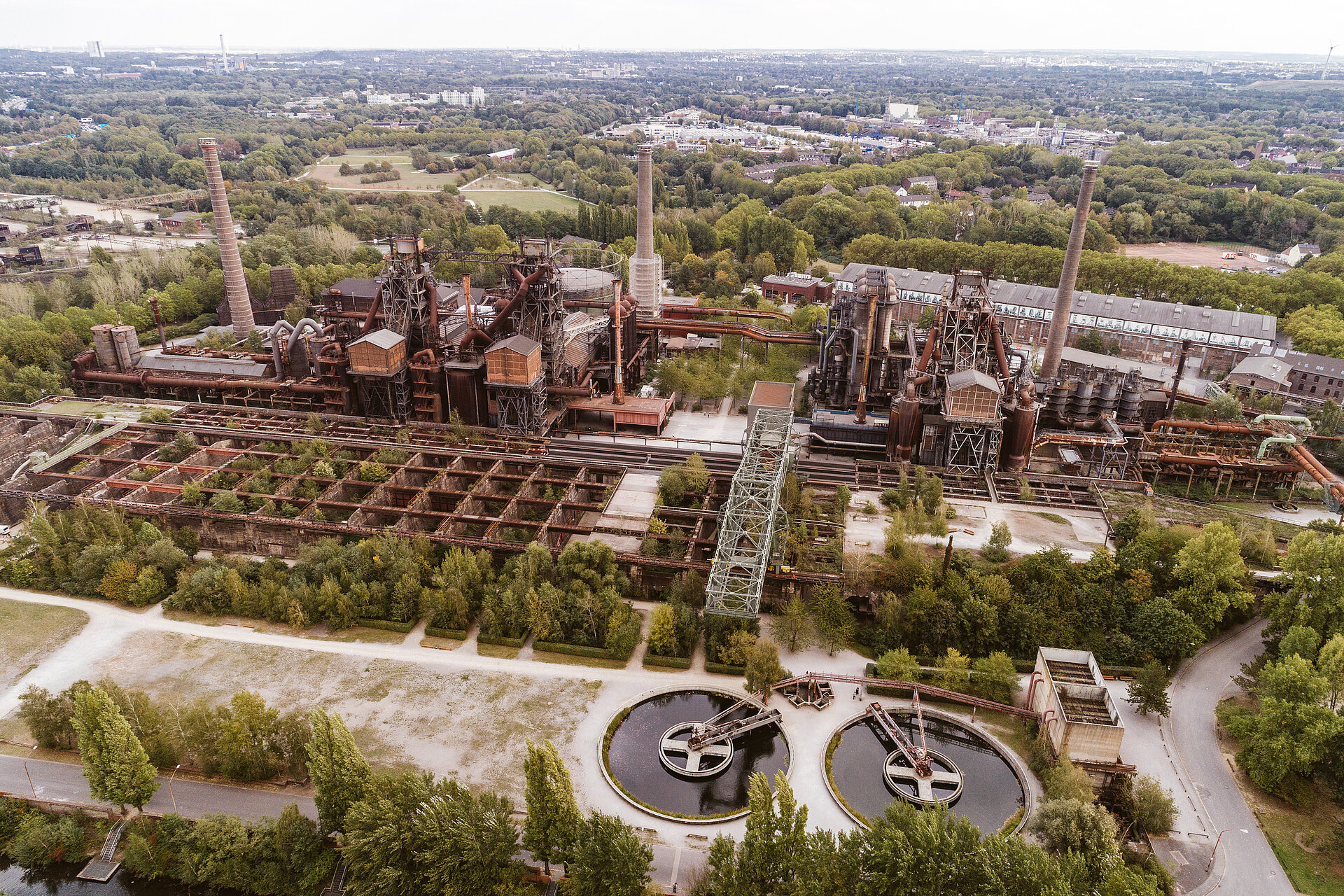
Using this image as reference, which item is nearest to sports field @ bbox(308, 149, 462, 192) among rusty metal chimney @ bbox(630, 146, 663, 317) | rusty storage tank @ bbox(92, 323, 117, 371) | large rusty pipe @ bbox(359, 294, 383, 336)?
rusty metal chimney @ bbox(630, 146, 663, 317)

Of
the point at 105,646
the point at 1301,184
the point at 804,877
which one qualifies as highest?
the point at 1301,184

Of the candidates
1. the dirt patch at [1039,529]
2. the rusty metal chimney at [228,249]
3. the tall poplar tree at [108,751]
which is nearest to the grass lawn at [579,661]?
the tall poplar tree at [108,751]

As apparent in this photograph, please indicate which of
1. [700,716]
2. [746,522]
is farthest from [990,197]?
[700,716]

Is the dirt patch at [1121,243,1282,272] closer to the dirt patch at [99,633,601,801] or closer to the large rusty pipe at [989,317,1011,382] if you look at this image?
the large rusty pipe at [989,317,1011,382]

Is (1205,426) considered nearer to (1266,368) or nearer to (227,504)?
(1266,368)

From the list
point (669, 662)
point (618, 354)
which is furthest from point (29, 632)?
point (618, 354)

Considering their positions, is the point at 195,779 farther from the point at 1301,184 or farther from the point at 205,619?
the point at 1301,184
